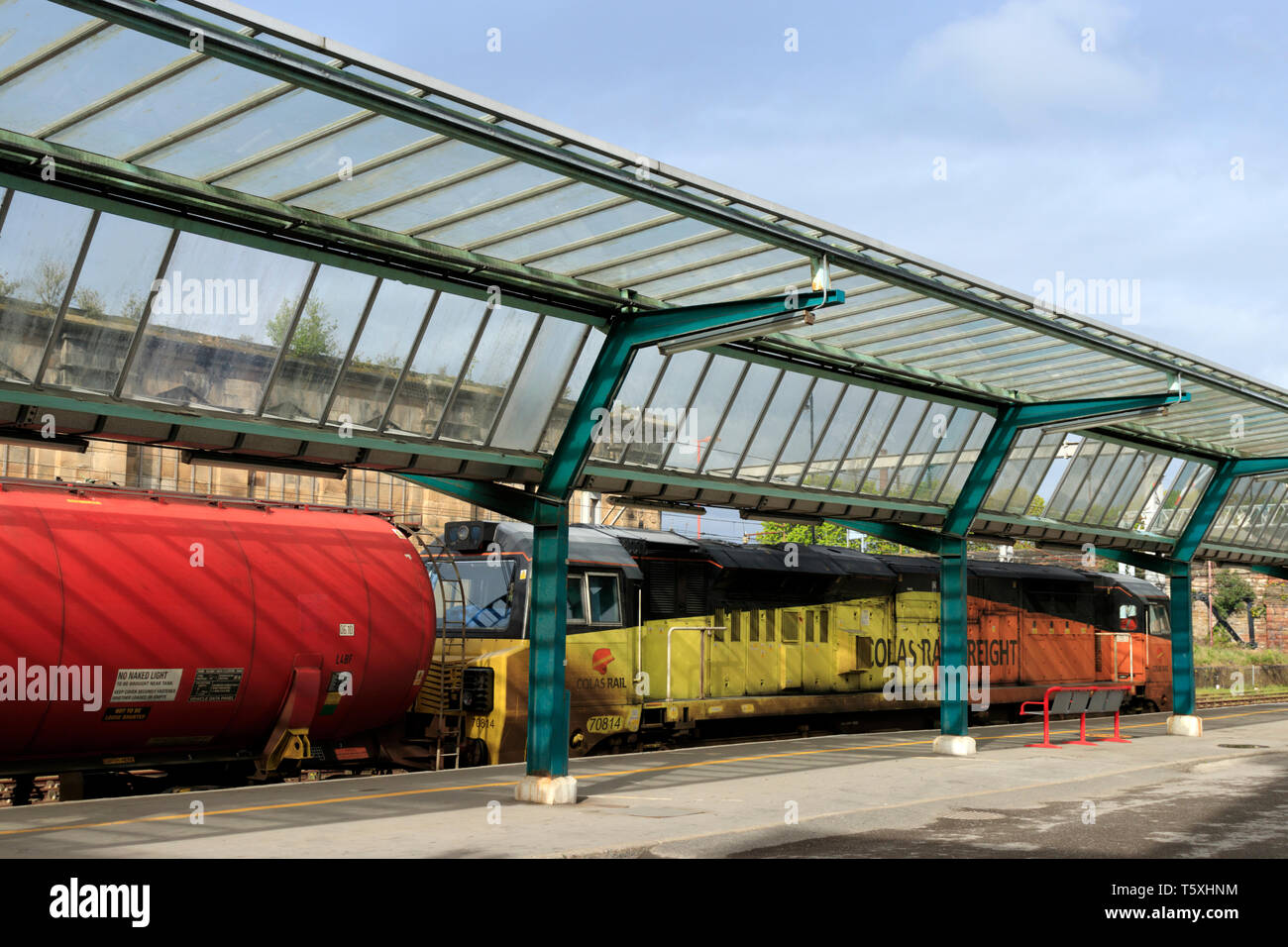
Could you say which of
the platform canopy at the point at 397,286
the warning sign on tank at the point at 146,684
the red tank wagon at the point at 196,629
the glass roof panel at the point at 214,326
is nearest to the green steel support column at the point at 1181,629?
the platform canopy at the point at 397,286

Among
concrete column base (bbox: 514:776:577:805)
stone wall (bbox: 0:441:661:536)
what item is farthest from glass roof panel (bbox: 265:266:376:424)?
stone wall (bbox: 0:441:661:536)

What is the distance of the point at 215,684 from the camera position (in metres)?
12.9

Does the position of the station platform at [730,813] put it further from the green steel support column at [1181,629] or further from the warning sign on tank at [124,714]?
the green steel support column at [1181,629]

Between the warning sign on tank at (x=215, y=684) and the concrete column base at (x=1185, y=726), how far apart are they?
19024 mm

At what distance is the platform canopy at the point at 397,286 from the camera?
906 cm

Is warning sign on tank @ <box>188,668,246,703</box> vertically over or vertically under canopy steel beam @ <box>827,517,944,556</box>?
under

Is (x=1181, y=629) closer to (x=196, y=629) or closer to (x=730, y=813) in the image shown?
(x=730, y=813)

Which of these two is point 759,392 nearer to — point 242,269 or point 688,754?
point 688,754

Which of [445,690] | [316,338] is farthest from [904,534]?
[316,338]

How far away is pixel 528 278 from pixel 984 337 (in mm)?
6972

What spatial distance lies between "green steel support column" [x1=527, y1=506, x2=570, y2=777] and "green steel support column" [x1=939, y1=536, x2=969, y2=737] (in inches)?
331

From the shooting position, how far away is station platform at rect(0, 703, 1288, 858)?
410 inches

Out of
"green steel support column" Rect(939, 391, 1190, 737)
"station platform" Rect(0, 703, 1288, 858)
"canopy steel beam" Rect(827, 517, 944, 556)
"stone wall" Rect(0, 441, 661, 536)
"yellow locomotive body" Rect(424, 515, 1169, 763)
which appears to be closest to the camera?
"station platform" Rect(0, 703, 1288, 858)

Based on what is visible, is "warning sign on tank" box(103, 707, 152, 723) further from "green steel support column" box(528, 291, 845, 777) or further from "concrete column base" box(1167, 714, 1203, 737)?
"concrete column base" box(1167, 714, 1203, 737)
